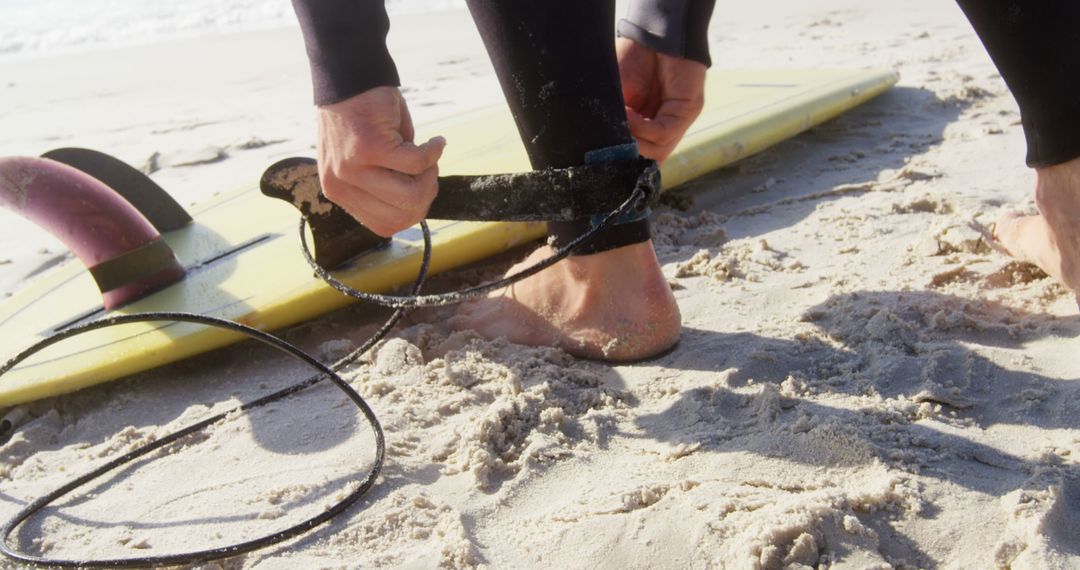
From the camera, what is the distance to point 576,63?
4.20 feet

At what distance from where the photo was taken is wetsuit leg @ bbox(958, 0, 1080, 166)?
110cm

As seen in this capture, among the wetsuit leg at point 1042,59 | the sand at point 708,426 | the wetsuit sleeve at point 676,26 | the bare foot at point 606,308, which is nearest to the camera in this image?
the sand at point 708,426

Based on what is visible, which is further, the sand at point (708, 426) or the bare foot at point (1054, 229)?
the bare foot at point (1054, 229)

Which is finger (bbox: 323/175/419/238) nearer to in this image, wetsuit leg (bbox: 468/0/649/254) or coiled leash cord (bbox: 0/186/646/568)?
coiled leash cord (bbox: 0/186/646/568)

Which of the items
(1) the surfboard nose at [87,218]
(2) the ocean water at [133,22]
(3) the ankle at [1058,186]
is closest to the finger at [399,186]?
(1) the surfboard nose at [87,218]

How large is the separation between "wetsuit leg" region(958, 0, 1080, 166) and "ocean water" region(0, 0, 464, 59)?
21.4 ft

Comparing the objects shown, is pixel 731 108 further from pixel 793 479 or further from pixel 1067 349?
pixel 793 479

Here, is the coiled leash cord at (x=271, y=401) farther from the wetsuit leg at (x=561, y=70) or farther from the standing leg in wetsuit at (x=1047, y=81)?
the standing leg in wetsuit at (x=1047, y=81)

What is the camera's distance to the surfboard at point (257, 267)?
4.93ft

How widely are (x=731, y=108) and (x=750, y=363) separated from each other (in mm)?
1192

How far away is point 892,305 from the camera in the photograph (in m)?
1.42

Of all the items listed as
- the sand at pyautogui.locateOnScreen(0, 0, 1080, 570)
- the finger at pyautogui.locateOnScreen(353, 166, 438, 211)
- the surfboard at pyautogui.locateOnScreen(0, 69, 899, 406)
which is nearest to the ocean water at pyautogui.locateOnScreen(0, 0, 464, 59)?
the surfboard at pyautogui.locateOnScreen(0, 69, 899, 406)

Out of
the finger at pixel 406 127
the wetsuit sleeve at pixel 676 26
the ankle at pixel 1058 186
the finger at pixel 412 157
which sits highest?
the wetsuit sleeve at pixel 676 26

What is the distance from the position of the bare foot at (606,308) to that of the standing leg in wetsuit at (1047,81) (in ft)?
1.69
